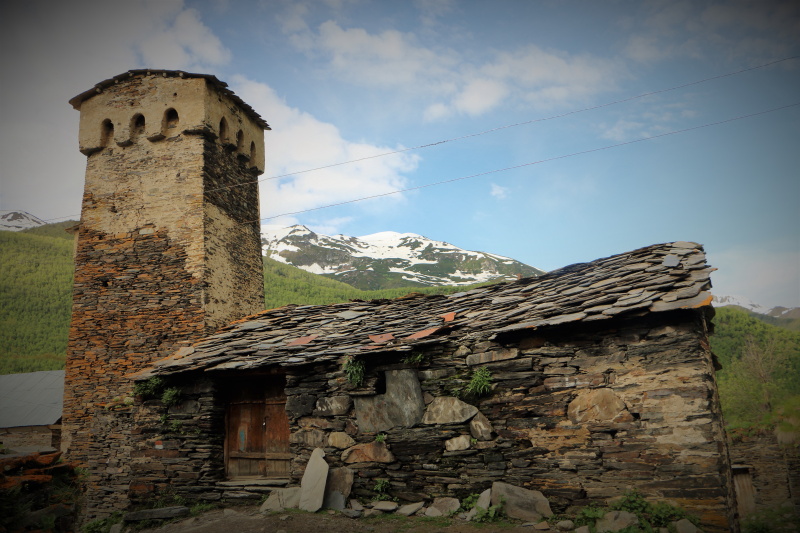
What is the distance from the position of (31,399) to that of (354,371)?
23057 mm

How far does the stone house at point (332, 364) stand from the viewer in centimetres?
515

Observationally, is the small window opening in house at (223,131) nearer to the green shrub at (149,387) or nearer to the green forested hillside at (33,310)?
the green shrub at (149,387)

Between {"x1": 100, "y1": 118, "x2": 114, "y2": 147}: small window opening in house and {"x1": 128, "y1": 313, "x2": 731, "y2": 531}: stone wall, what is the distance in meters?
9.48

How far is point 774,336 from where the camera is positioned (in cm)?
2795

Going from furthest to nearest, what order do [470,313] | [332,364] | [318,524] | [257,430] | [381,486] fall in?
[257,430]
[470,313]
[332,364]
[381,486]
[318,524]

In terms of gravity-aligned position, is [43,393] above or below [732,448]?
above

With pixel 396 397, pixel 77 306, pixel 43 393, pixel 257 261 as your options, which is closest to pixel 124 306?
pixel 77 306

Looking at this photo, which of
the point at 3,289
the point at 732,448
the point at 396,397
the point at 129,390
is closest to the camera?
the point at 396,397

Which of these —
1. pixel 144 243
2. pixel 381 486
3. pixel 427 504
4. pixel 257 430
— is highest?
pixel 144 243

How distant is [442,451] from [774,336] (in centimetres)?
3080

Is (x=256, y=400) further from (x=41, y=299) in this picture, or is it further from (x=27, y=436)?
(x=41, y=299)

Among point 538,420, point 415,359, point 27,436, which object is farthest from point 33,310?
point 538,420

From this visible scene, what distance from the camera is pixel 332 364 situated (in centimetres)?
700

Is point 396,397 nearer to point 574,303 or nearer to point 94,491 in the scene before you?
point 574,303
